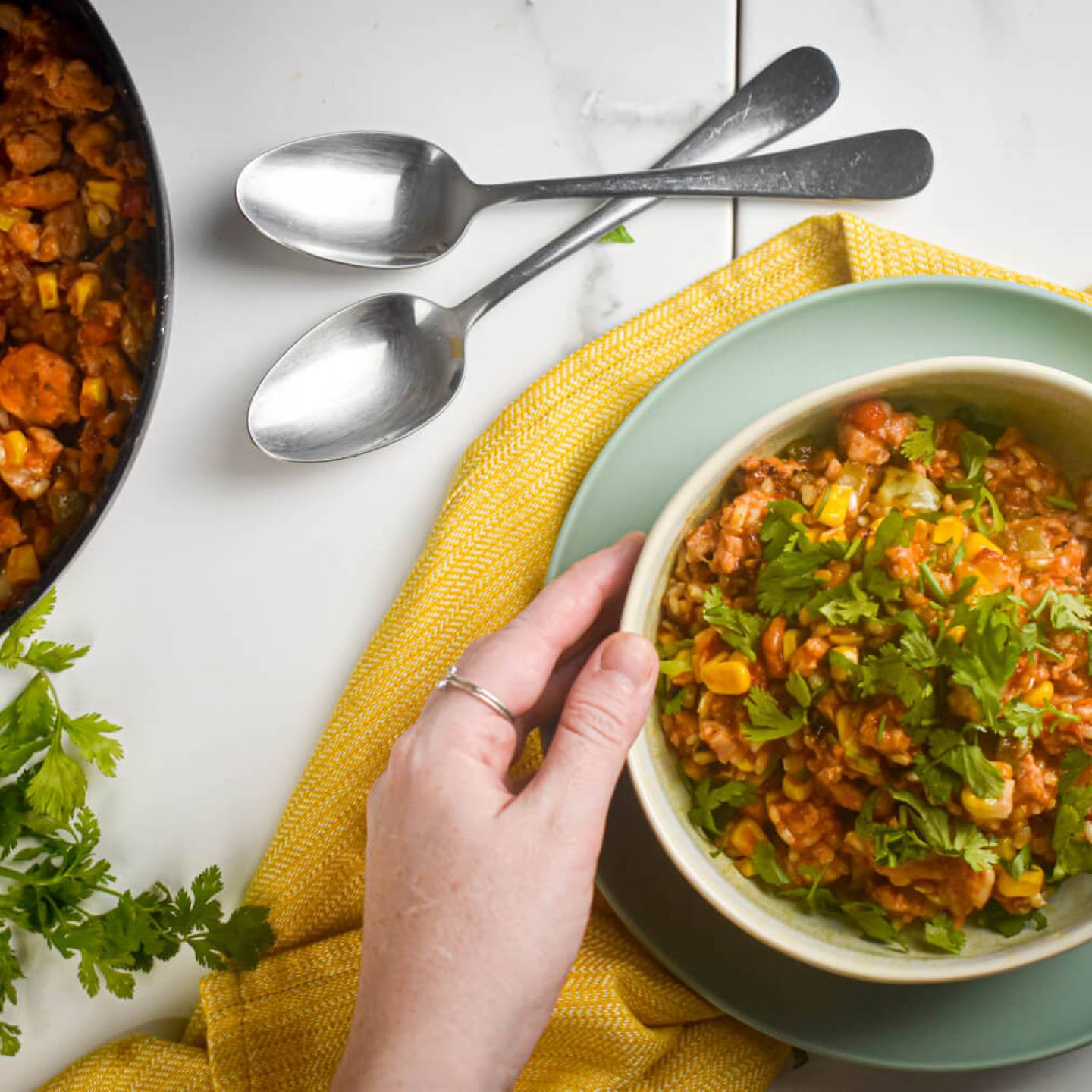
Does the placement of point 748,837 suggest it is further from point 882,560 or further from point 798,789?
point 882,560

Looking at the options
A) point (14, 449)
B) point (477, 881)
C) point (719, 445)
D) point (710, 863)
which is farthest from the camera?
point (14, 449)

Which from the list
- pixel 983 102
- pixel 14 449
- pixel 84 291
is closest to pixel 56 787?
pixel 14 449

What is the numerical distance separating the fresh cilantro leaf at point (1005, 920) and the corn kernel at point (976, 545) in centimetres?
58

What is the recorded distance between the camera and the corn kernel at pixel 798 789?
1.77 meters

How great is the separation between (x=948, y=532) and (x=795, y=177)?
849 millimetres

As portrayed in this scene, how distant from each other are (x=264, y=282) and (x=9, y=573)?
0.76m

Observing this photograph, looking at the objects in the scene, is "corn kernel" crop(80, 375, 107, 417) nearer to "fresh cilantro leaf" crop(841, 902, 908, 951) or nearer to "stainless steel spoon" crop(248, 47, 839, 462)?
"stainless steel spoon" crop(248, 47, 839, 462)

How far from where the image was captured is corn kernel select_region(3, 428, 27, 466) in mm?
2107

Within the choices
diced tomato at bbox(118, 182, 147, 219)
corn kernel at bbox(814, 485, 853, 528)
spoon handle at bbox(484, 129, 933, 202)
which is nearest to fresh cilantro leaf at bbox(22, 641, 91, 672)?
diced tomato at bbox(118, 182, 147, 219)

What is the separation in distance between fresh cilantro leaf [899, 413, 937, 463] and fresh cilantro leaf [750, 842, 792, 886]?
0.69 m

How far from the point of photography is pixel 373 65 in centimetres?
226

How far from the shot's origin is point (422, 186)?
2191mm

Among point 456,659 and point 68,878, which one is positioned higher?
point 456,659

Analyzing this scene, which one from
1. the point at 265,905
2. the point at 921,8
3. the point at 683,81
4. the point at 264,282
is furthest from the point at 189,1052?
the point at 921,8
